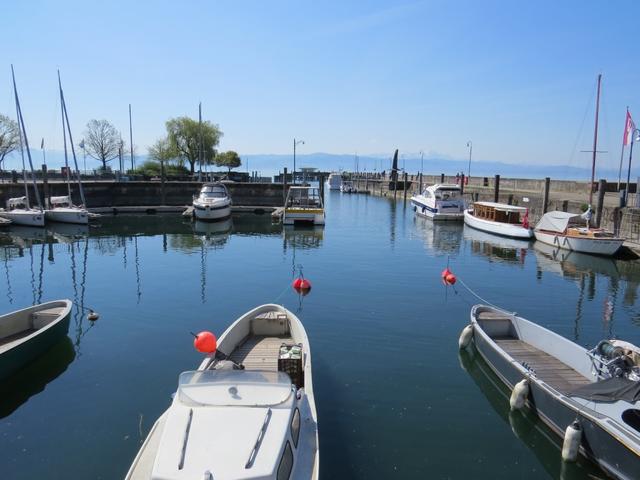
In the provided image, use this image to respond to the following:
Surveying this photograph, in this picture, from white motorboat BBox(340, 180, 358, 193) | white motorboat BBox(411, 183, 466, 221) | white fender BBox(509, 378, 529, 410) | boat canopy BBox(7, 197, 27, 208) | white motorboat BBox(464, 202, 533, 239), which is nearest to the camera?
white fender BBox(509, 378, 529, 410)

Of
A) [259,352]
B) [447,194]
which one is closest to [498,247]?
[447,194]

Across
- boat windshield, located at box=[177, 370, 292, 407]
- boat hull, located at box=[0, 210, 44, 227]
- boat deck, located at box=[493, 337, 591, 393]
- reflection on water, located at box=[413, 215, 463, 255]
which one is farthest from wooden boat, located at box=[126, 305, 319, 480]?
boat hull, located at box=[0, 210, 44, 227]

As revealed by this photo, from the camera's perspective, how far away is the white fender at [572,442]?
8.79 meters

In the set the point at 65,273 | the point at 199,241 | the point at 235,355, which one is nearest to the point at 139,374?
the point at 235,355

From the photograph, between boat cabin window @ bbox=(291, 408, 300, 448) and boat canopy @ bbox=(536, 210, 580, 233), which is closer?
boat cabin window @ bbox=(291, 408, 300, 448)

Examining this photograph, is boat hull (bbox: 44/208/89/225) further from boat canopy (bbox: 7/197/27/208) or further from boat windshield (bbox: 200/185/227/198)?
boat windshield (bbox: 200/185/227/198)

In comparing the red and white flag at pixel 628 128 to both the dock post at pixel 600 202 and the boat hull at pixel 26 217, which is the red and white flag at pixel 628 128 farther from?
the boat hull at pixel 26 217

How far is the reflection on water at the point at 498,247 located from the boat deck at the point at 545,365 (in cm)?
1557

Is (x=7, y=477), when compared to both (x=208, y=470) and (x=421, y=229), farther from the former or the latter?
(x=421, y=229)

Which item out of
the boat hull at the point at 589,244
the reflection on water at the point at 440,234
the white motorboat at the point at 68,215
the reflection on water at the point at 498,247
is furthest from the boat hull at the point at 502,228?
the white motorboat at the point at 68,215

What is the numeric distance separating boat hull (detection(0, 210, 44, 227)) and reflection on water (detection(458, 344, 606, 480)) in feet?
117

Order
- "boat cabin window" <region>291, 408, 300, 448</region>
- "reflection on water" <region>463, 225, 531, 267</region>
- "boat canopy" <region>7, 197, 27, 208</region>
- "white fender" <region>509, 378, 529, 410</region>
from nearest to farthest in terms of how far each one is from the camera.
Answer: "boat cabin window" <region>291, 408, 300, 448</region> < "white fender" <region>509, 378, 529, 410</region> < "reflection on water" <region>463, 225, 531, 267</region> < "boat canopy" <region>7, 197, 27, 208</region>

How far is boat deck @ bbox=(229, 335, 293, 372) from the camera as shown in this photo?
1109cm

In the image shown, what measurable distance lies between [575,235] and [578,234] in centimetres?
18
